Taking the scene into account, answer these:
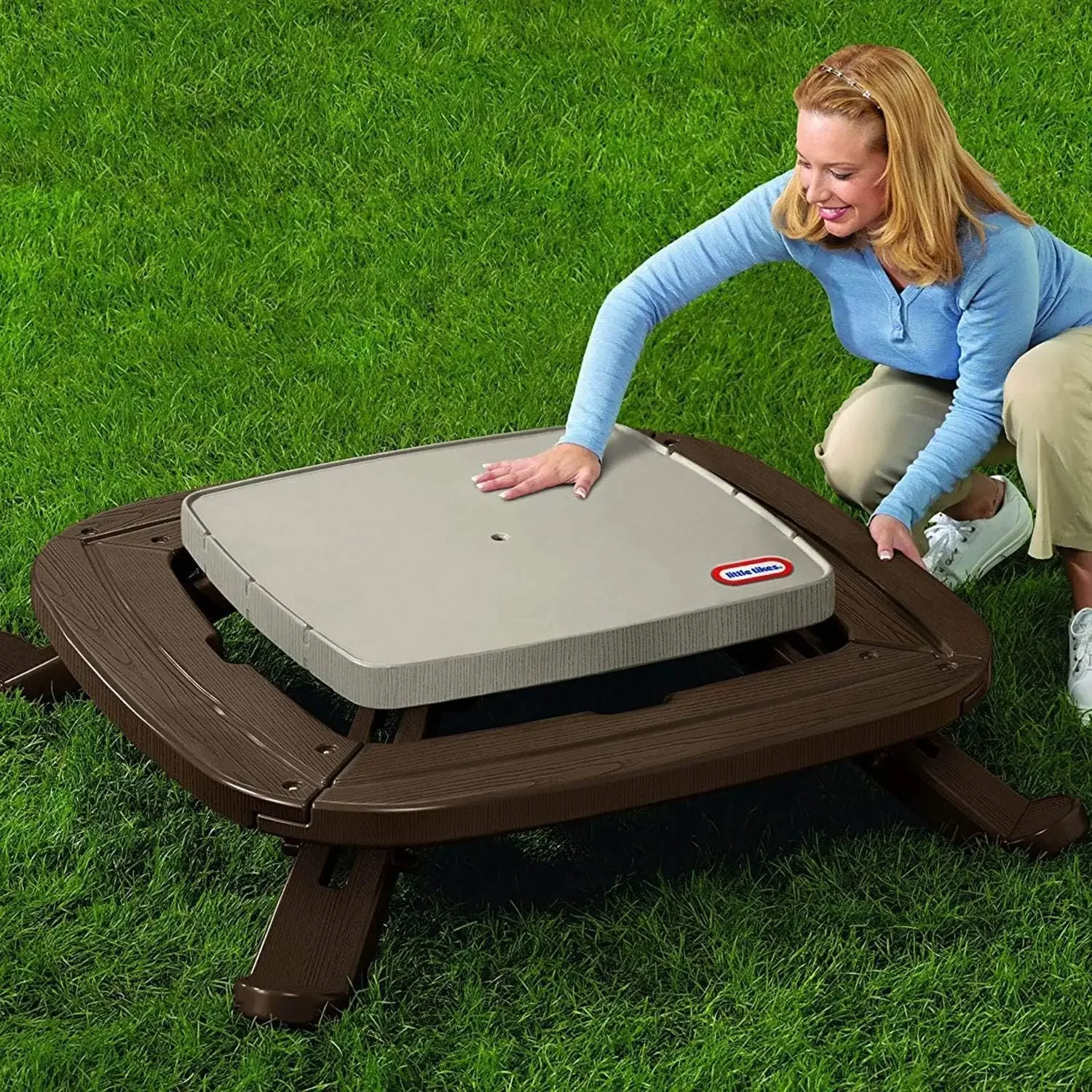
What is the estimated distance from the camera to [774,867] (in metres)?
2.20

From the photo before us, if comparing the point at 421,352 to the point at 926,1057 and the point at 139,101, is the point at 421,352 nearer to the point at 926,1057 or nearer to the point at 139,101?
the point at 139,101

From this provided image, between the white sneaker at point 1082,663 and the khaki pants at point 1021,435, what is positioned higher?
the khaki pants at point 1021,435

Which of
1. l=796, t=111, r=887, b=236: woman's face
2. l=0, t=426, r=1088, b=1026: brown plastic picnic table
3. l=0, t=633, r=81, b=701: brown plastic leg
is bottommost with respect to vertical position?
l=0, t=633, r=81, b=701: brown plastic leg

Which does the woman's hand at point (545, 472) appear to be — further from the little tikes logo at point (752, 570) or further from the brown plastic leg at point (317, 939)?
the brown plastic leg at point (317, 939)

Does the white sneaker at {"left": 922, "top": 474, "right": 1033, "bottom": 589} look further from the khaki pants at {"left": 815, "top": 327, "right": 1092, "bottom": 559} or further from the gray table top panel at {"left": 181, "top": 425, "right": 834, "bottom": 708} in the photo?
the gray table top panel at {"left": 181, "top": 425, "right": 834, "bottom": 708}

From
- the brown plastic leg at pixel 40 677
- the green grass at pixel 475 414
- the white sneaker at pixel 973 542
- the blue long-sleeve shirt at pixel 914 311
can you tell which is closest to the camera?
the green grass at pixel 475 414

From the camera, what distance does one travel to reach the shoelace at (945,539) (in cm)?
282

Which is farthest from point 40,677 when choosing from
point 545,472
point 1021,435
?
point 1021,435

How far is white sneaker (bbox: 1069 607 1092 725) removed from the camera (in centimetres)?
252

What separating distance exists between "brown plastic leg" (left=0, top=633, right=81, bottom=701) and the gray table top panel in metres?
0.39

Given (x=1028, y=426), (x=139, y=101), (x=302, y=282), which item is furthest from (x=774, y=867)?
(x=139, y=101)

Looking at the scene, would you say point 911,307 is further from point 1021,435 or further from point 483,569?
point 483,569

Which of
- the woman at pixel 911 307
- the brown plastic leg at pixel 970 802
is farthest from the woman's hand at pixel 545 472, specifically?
the brown plastic leg at pixel 970 802

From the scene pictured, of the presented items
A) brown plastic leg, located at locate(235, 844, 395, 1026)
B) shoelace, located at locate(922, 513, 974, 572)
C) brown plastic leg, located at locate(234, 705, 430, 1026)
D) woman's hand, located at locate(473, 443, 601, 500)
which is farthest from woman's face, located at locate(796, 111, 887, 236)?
brown plastic leg, located at locate(235, 844, 395, 1026)
